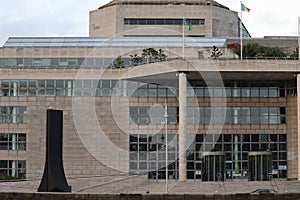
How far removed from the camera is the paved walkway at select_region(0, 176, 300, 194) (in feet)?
171

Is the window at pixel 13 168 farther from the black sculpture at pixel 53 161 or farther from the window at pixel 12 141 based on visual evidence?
the black sculpture at pixel 53 161

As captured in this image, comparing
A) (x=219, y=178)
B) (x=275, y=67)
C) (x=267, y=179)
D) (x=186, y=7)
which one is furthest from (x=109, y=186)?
(x=186, y=7)

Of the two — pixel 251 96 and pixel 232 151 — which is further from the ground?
pixel 251 96

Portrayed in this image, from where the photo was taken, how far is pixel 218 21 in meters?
91.0

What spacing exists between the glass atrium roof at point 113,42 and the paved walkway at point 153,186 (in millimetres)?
22703

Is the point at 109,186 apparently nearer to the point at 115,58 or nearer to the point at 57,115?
the point at 57,115

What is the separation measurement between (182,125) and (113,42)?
22779mm

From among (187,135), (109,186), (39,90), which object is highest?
(39,90)

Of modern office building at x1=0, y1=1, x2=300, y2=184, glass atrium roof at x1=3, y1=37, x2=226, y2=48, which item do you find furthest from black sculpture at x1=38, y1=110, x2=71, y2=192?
glass atrium roof at x1=3, y1=37, x2=226, y2=48

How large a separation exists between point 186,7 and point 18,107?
31.1 metres

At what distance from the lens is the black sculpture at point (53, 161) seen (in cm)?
4475

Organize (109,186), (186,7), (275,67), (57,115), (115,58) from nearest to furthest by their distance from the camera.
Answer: (57,115) < (109,186) < (275,67) < (115,58) < (186,7)

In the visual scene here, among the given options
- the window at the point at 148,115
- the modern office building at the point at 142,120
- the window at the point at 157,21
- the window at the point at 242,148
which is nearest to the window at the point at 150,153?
the modern office building at the point at 142,120

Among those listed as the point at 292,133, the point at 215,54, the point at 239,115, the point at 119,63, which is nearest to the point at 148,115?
the point at 119,63
